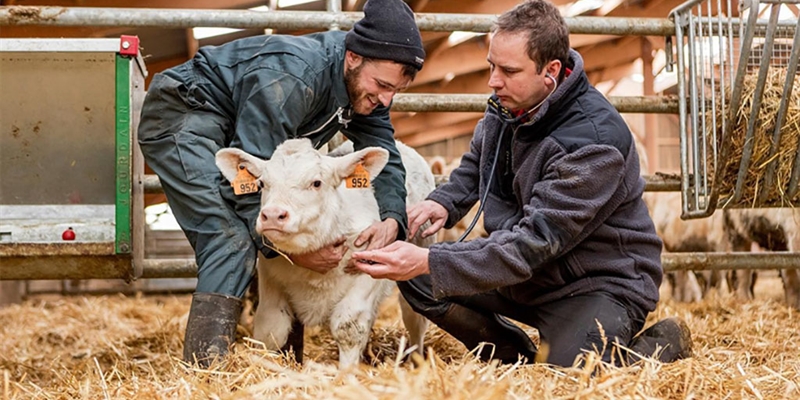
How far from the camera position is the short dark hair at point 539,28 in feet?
10.4

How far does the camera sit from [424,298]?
366 cm

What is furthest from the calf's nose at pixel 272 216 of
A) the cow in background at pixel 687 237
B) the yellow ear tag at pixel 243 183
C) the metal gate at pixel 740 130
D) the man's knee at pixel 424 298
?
the cow in background at pixel 687 237

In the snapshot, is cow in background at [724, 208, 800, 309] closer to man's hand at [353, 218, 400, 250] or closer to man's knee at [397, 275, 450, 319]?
man's knee at [397, 275, 450, 319]

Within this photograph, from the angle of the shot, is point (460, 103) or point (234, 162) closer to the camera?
point (234, 162)

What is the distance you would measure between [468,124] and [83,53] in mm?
18023

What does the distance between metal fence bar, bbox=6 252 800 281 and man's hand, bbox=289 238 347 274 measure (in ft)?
2.83

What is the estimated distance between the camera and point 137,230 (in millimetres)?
3938

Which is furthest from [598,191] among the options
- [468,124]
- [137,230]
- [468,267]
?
[468,124]

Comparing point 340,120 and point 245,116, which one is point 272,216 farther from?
point 340,120

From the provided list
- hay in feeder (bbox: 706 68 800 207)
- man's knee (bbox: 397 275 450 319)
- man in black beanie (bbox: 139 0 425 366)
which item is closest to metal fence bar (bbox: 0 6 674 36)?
hay in feeder (bbox: 706 68 800 207)

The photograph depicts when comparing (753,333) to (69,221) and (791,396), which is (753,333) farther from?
(69,221)

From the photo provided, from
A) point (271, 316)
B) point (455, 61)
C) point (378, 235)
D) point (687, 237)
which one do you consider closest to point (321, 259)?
point (378, 235)

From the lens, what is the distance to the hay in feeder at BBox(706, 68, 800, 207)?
4355mm

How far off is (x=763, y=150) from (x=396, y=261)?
2381 millimetres
